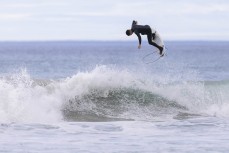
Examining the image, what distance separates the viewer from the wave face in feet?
60.5

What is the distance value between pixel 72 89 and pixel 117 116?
2614 mm

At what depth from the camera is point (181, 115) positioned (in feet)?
64.3

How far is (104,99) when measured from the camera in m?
21.4

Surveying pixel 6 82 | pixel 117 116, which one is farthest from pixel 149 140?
pixel 6 82

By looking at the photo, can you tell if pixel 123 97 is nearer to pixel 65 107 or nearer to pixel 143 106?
pixel 143 106
